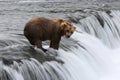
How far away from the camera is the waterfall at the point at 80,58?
296 inches

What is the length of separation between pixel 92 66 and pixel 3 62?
3.09m

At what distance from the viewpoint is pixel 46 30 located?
8359 mm

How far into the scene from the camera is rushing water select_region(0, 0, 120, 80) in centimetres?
764

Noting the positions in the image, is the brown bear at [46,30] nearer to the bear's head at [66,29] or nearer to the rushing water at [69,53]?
the bear's head at [66,29]

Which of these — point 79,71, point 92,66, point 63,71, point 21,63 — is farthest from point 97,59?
point 21,63

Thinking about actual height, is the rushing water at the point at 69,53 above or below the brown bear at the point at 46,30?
below

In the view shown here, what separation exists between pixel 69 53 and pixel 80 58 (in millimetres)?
461

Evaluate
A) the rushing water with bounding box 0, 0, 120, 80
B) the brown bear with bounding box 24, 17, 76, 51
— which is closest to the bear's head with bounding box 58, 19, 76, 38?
the brown bear with bounding box 24, 17, 76, 51

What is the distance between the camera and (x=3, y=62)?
24.4 feet

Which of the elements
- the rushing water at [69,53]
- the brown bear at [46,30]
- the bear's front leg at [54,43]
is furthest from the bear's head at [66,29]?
the rushing water at [69,53]

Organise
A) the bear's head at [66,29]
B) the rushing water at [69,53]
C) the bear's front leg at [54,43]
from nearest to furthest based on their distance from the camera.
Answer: the rushing water at [69,53], the bear's head at [66,29], the bear's front leg at [54,43]

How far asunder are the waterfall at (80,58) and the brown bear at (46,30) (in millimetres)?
284

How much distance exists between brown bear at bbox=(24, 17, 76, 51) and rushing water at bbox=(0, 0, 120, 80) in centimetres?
27

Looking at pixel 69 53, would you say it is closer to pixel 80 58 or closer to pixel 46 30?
pixel 80 58
